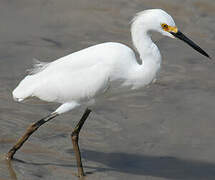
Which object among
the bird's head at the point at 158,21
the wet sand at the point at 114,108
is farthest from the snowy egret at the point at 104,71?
the wet sand at the point at 114,108

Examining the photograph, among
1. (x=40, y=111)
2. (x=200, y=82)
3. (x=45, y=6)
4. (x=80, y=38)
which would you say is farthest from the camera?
(x=45, y=6)

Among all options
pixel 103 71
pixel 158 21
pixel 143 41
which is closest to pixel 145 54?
pixel 143 41

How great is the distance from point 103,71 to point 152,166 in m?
1.56

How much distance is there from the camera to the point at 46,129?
759 centimetres

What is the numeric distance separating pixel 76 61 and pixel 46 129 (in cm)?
153

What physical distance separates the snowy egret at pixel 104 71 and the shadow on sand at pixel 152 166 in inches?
36.8

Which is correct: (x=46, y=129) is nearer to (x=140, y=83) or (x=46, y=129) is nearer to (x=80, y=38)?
(x=140, y=83)

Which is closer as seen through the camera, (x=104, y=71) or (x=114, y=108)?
(x=104, y=71)

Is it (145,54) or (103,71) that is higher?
(145,54)

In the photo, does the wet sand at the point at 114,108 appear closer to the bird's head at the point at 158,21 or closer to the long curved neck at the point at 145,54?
the long curved neck at the point at 145,54

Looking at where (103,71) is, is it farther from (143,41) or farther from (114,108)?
(114,108)

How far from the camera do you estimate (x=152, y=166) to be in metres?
7.11

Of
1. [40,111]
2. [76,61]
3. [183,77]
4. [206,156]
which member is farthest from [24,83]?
[183,77]

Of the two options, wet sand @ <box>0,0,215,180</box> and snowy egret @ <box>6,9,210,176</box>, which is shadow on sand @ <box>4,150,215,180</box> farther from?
snowy egret @ <box>6,9,210,176</box>
